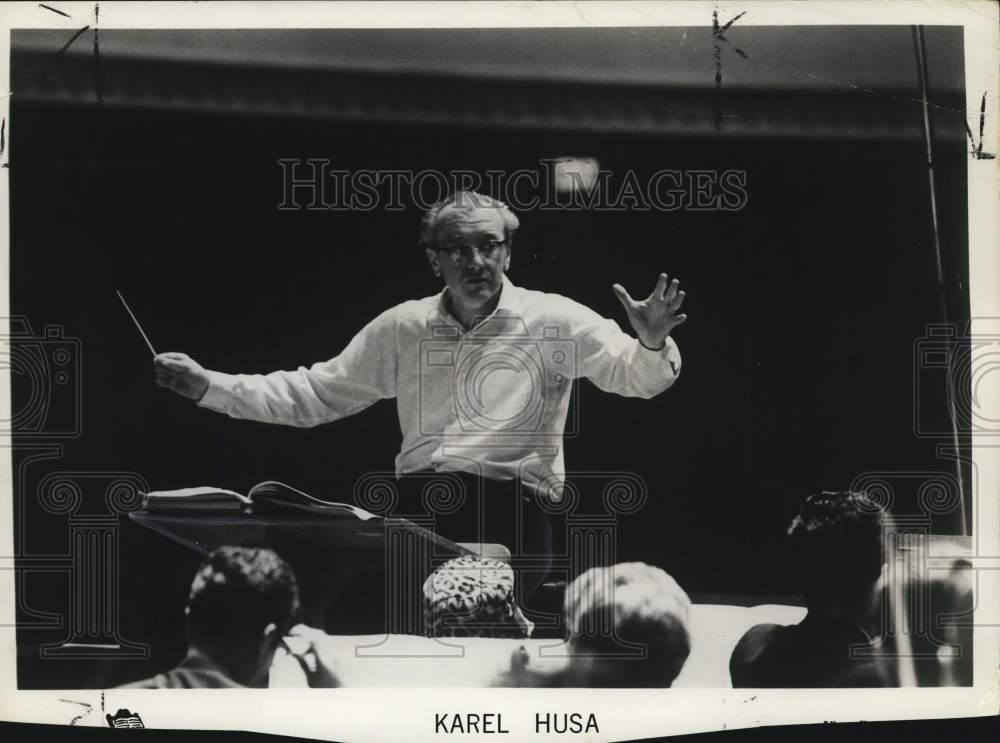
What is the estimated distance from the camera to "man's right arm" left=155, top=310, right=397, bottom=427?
4.03 metres

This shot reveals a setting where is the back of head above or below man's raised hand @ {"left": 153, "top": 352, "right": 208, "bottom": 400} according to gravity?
below

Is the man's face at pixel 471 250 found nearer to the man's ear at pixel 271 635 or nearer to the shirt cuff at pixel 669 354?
the shirt cuff at pixel 669 354

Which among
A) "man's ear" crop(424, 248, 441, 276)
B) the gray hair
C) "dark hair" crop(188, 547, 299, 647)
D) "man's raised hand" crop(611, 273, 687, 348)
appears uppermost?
the gray hair

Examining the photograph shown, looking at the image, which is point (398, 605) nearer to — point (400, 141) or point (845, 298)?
point (400, 141)

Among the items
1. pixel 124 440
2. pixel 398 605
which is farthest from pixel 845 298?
pixel 124 440

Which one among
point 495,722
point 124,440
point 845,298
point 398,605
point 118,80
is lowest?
point 495,722

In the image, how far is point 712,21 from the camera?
402 cm

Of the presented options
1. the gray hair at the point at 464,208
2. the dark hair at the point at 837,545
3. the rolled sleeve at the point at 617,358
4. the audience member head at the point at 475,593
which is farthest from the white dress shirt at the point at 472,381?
the dark hair at the point at 837,545

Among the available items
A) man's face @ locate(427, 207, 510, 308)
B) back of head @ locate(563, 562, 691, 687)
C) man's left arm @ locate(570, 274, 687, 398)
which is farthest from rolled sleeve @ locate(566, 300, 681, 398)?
back of head @ locate(563, 562, 691, 687)

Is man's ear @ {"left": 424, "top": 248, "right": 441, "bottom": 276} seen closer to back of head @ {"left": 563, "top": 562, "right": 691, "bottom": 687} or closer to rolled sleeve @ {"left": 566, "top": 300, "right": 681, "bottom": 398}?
rolled sleeve @ {"left": 566, "top": 300, "right": 681, "bottom": 398}

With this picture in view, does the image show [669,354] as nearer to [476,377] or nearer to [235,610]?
Result: [476,377]

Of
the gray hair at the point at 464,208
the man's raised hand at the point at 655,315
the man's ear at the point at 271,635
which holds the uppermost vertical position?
the gray hair at the point at 464,208

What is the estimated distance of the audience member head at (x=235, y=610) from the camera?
400 cm

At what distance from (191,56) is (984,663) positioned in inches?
144
